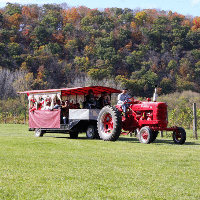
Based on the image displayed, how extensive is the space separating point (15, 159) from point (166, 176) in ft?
13.6

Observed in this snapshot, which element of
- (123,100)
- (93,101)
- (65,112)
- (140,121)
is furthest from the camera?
(65,112)

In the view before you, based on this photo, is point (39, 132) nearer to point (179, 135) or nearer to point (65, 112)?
point (65, 112)

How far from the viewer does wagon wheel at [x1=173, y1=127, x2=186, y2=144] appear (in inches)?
604

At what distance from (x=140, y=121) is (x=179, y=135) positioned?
5.74 feet

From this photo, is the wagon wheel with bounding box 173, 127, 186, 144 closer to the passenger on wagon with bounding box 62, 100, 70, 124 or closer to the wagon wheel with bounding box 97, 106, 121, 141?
the wagon wheel with bounding box 97, 106, 121, 141

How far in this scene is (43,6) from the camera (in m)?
111

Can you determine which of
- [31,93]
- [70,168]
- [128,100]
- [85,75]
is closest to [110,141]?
[128,100]

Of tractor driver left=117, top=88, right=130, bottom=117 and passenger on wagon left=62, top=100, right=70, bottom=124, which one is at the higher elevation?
tractor driver left=117, top=88, right=130, bottom=117

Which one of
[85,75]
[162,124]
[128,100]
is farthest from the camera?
[85,75]

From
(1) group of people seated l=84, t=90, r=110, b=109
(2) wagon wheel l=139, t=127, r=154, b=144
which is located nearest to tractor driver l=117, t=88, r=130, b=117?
(2) wagon wheel l=139, t=127, r=154, b=144

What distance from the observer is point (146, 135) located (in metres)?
15.4

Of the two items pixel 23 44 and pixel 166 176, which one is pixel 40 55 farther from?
pixel 166 176

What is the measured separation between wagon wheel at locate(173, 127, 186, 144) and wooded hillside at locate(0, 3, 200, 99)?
178 ft

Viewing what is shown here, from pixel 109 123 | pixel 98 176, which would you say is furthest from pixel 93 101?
pixel 98 176
